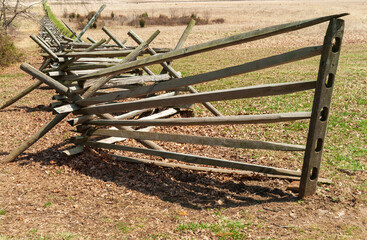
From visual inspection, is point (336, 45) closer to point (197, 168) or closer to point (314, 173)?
point (314, 173)

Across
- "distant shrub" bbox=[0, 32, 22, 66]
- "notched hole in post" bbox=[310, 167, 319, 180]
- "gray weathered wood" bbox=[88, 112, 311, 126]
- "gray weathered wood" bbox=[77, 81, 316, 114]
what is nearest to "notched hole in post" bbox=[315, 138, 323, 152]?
"notched hole in post" bbox=[310, 167, 319, 180]

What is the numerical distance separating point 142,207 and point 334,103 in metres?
6.04

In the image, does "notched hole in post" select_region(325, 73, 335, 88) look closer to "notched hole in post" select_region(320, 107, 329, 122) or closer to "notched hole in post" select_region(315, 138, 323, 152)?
"notched hole in post" select_region(320, 107, 329, 122)

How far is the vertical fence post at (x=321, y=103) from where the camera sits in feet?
11.7

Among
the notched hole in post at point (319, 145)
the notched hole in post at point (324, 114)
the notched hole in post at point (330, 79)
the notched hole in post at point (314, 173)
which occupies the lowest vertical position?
the notched hole in post at point (314, 173)

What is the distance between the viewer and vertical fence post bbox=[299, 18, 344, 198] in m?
3.57

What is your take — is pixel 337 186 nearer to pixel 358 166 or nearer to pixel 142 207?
pixel 358 166

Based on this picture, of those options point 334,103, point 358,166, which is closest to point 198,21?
Answer: point 334,103

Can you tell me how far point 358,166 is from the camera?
5137 mm

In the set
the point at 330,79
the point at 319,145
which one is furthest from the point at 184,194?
the point at 330,79

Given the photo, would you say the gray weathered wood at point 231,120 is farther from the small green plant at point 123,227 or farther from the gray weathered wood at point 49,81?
the small green plant at point 123,227

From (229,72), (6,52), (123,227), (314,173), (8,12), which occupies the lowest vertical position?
(6,52)

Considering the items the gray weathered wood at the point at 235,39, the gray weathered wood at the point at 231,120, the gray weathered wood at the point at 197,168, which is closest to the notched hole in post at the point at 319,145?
the gray weathered wood at the point at 231,120

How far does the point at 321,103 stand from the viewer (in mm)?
3744
